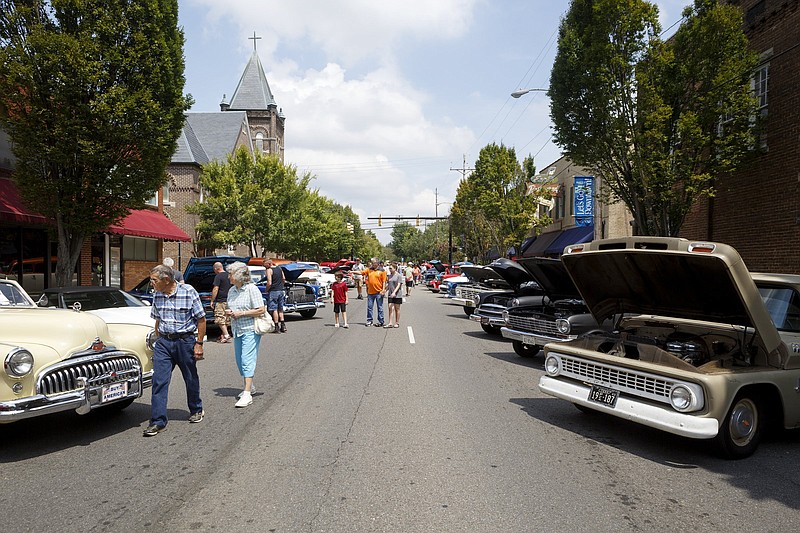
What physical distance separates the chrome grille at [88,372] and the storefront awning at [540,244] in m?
33.3

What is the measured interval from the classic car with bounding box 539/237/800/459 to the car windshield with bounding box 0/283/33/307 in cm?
628

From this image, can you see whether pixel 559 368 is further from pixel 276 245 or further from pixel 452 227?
pixel 452 227

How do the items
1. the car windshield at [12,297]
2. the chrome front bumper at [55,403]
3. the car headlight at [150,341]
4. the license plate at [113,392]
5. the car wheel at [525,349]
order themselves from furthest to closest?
1. the car wheel at [525,349]
2. the car windshield at [12,297]
3. the car headlight at [150,341]
4. the license plate at [113,392]
5. the chrome front bumper at [55,403]

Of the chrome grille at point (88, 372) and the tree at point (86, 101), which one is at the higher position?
the tree at point (86, 101)

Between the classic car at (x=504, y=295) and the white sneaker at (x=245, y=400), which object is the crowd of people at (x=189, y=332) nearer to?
the white sneaker at (x=245, y=400)

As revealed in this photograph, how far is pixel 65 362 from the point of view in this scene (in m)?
5.66

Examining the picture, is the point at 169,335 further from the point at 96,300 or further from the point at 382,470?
the point at 96,300

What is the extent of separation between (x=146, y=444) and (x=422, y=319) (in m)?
14.7

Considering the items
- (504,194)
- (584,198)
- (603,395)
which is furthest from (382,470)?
(504,194)

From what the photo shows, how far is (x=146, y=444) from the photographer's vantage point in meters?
5.88

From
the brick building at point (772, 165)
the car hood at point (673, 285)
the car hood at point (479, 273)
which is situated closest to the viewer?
the car hood at point (673, 285)

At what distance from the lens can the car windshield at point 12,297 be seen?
7.22 metres

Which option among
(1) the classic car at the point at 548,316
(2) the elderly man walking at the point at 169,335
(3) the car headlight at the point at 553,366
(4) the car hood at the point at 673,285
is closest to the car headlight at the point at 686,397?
(4) the car hood at the point at 673,285

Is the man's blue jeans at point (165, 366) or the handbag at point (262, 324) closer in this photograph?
the man's blue jeans at point (165, 366)
